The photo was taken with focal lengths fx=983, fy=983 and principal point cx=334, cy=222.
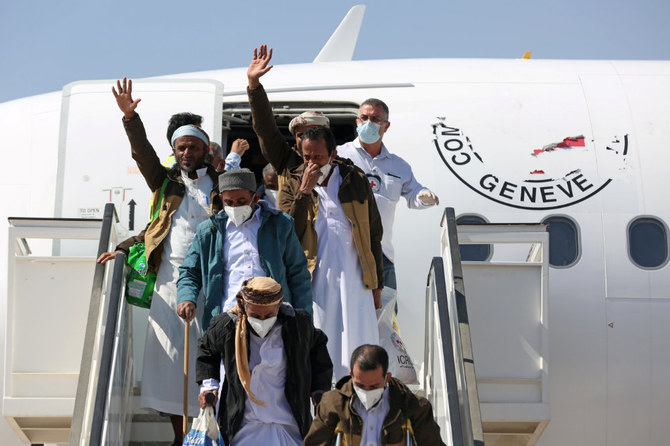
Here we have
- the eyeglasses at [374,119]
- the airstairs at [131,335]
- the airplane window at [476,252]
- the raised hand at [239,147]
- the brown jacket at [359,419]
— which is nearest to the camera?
the brown jacket at [359,419]

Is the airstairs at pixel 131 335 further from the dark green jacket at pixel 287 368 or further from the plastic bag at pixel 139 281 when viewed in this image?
the dark green jacket at pixel 287 368

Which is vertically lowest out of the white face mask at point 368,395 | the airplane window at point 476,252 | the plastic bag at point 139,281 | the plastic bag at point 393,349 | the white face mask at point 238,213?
the white face mask at point 368,395

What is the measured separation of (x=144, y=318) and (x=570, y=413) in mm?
3879

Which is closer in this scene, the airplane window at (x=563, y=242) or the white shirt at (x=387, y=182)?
the white shirt at (x=387, y=182)

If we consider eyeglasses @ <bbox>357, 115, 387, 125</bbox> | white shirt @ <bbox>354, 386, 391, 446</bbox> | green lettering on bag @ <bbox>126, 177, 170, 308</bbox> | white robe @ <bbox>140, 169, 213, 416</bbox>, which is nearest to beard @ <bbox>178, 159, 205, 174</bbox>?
white robe @ <bbox>140, 169, 213, 416</bbox>

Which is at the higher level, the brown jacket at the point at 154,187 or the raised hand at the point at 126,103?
the raised hand at the point at 126,103

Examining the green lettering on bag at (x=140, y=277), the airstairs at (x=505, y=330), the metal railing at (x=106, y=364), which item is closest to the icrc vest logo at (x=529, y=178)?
the airstairs at (x=505, y=330)

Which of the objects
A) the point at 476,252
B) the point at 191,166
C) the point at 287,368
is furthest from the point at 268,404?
the point at 476,252

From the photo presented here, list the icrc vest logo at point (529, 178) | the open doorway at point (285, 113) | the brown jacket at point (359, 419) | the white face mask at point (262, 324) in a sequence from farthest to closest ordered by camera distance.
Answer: the open doorway at point (285, 113) → the icrc vest logo at point (529, 178) → the white face mask at point (262, 324) → the brown jacket at point (359, 419)

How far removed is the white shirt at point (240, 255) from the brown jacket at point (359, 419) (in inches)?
54.6

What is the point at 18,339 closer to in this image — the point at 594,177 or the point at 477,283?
the point at 477,283

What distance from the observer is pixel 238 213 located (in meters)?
6.49

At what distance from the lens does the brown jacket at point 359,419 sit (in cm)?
521

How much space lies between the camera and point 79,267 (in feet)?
25.3
